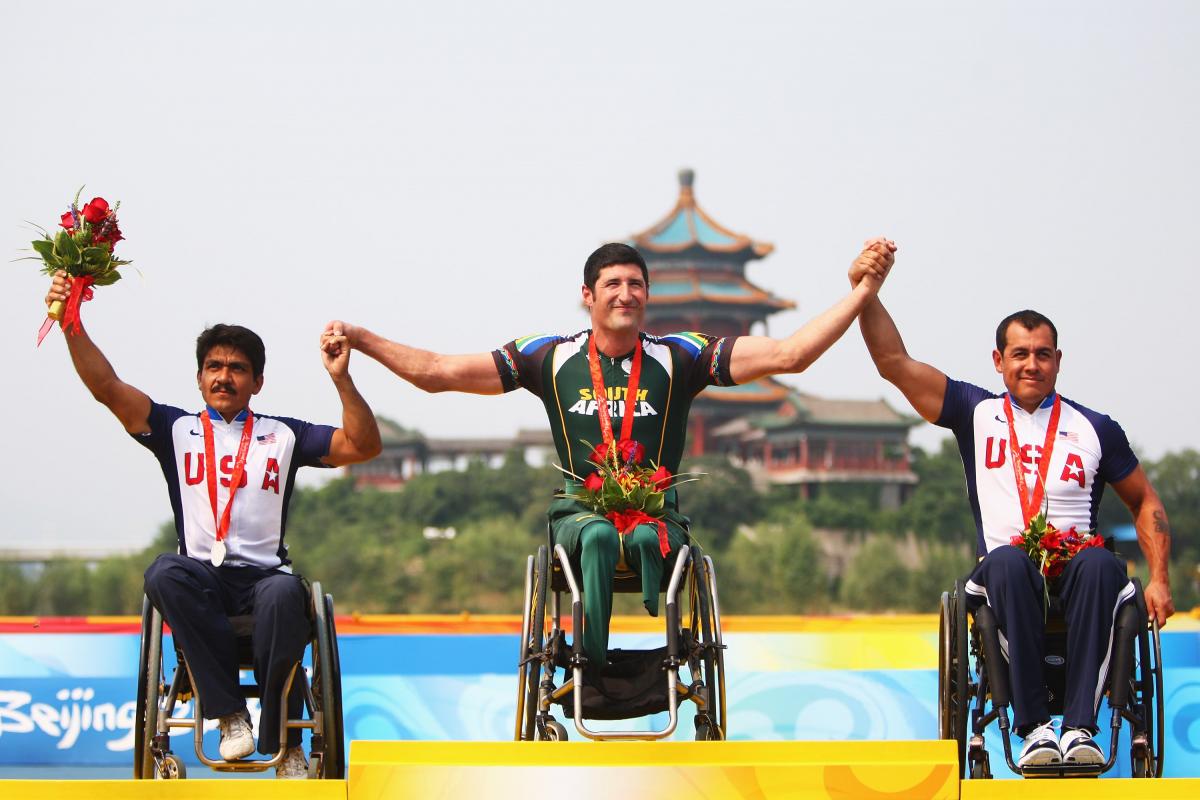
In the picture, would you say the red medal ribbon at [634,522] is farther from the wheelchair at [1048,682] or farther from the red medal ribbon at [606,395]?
the wheelchair at [1048,682]

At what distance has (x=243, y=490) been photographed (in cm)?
463

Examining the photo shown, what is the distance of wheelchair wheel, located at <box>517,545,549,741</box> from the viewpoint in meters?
4.30

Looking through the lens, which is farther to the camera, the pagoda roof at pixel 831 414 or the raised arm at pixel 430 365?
the pagoda roof at pixel 831 414

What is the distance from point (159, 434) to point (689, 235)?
3977cm

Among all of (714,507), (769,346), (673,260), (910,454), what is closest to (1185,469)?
(910,454)

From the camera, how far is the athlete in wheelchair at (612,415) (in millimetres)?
4320

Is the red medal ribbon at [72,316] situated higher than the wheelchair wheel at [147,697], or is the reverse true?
the red medal ribbon at [72,316]

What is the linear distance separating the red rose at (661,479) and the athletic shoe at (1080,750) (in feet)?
4.22

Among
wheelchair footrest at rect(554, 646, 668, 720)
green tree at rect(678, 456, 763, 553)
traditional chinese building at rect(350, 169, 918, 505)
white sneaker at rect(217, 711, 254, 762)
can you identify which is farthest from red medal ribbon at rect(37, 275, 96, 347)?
traditional chinese building at rect(350, 169, 918, 505)

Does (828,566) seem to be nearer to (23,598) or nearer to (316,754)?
(23,598)

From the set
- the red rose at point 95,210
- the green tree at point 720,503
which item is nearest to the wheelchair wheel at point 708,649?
the red rose at point 95,210

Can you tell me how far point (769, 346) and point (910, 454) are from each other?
126ft

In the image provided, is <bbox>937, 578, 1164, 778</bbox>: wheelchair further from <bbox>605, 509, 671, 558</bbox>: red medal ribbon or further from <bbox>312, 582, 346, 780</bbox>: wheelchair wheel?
<bbox>312, 582, 346, 780</bbox>: wheelchair wheel

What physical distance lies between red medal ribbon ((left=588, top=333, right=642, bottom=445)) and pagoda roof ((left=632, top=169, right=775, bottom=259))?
3843 cm
